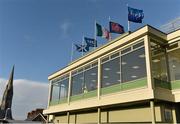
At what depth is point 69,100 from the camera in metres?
20.9

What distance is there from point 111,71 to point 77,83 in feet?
11.9

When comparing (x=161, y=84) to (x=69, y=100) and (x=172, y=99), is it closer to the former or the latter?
(x=172, y=99)

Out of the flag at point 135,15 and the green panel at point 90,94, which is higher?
the flag at point 135,15

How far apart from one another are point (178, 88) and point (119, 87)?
146 inches

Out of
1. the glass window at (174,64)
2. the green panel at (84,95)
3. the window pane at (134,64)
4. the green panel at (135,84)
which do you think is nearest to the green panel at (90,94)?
the green panel at (84,95)

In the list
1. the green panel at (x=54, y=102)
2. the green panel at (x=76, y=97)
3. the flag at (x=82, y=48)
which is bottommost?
the green panel at (x=54, y=102)

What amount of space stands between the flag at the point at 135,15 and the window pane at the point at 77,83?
6.90 meters

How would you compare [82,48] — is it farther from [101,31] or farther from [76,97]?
[76,97]

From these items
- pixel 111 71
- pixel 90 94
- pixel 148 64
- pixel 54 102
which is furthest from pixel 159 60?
pixel 54 102

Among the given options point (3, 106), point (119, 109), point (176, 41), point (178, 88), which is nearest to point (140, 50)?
point (176, 41)

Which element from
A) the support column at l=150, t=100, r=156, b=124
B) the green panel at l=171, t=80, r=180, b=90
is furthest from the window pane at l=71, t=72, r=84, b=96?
the support column at l=150, t=100, r=156, b=124

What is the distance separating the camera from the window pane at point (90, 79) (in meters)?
19.8

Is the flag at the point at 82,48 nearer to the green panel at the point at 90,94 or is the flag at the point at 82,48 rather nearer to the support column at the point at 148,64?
the green panel at the point at 90,94

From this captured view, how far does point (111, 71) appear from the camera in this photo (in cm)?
2048
